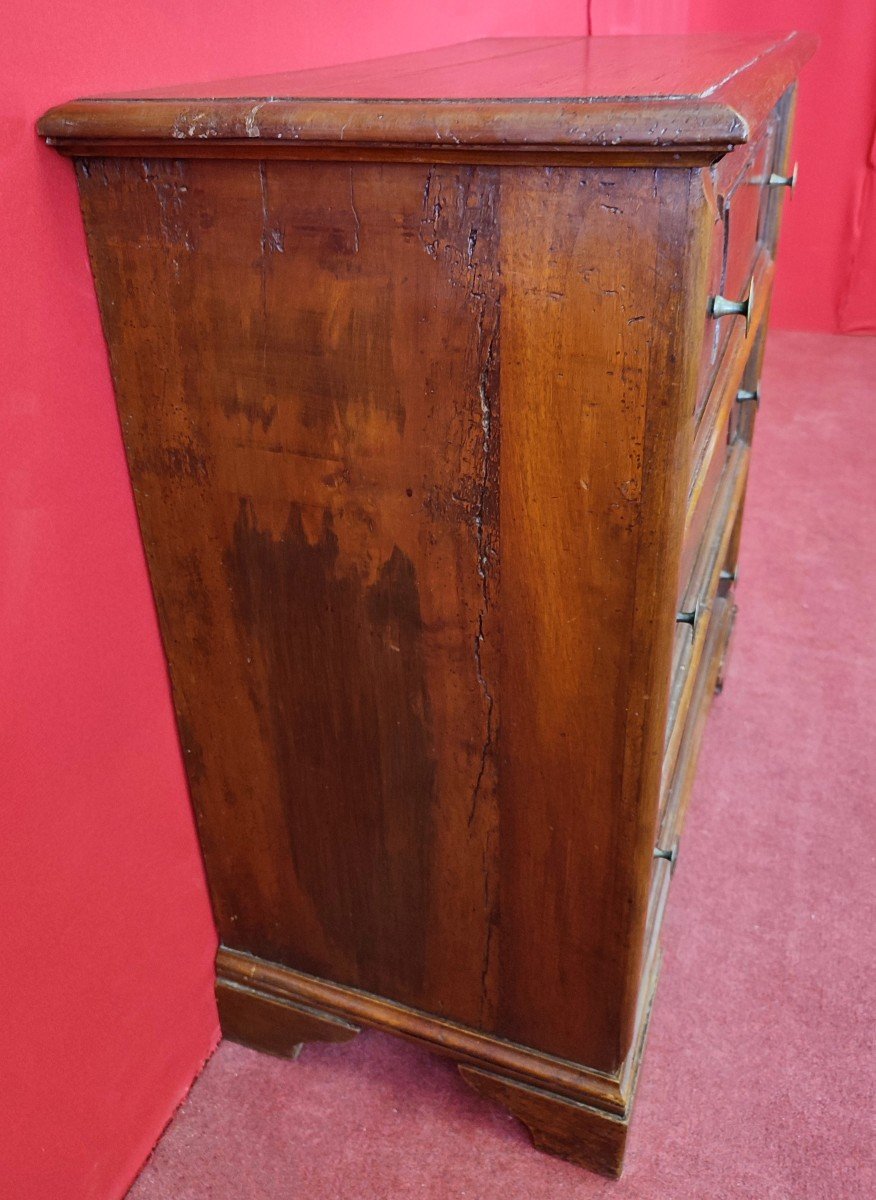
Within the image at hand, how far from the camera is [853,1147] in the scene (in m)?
1.26

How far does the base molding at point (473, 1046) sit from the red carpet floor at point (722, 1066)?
0.17ft

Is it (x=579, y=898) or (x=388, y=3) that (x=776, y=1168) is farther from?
(x=388, y=3)

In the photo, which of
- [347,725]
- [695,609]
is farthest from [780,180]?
[347,725]

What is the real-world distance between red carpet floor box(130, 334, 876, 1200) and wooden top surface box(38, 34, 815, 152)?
1172mm

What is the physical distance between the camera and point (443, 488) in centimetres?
87

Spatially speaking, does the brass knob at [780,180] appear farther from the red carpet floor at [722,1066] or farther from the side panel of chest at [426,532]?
the red carpet floor at [722,1066]

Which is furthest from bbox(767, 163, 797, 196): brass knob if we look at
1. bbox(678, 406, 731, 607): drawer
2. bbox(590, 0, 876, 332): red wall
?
bbox(590, 0, 876, 332): red wall

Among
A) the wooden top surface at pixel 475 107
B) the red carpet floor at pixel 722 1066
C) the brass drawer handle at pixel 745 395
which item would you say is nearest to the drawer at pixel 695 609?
the brass drawer handle at pixel 745 395

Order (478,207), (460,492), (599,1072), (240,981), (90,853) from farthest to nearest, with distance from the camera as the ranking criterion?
(240,981) → (599,1072) → (90,853) → (460,492) → (478,207)

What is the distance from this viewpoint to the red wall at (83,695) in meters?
0.84

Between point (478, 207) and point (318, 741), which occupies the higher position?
point (478, 207)

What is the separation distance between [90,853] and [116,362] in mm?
510

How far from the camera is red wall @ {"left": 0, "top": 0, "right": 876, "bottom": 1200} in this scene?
840mm

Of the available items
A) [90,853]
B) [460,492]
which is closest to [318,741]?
[90,853]
